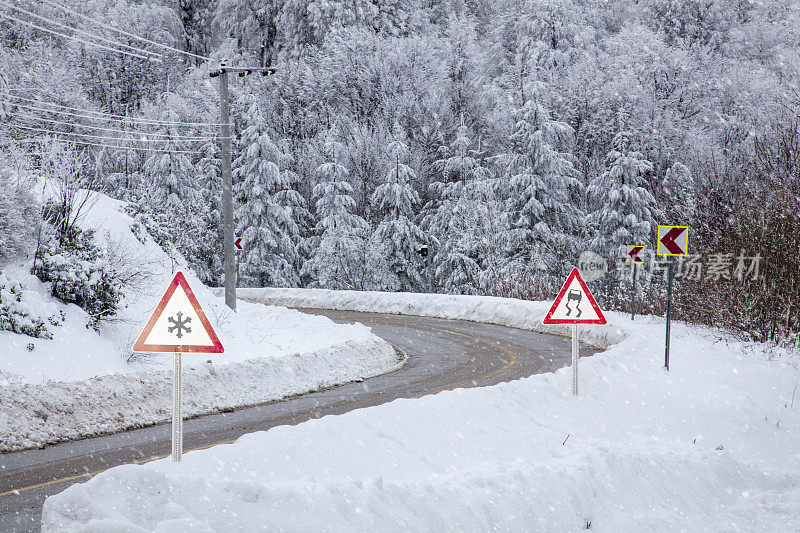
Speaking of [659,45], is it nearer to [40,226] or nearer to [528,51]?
[528,51]

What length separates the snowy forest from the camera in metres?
37.9

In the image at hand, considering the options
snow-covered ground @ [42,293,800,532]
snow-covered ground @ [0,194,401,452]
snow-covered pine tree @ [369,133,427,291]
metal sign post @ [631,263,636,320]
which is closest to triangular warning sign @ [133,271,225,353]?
snow-covered ground @ [42,293,800,532]

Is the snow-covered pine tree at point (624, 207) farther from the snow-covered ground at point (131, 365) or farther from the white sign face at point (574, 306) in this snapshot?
the white sign face at point (574, 306)

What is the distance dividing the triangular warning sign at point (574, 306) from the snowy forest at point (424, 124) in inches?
748

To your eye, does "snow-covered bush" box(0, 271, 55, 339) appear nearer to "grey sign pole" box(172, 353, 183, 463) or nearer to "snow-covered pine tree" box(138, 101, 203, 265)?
"grey sign pole" box(172, 353, 183, 463)

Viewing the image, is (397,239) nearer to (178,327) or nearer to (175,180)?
(175,180)

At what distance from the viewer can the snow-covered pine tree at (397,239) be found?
42.0 m

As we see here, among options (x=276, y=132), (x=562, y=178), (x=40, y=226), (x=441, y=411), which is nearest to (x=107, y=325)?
(x=40, y=226)

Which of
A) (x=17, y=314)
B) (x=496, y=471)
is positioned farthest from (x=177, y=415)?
(x=17, y=314)

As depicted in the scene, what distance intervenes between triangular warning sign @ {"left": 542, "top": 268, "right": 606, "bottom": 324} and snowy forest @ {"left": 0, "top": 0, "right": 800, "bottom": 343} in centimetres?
1901

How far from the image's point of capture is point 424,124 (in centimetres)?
5081

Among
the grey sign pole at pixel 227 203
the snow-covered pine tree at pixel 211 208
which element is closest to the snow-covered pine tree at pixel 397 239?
the snow-covered pine tree at pixel 211 208

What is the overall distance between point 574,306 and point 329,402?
15.4ft

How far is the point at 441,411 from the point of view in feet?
29.2
